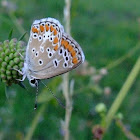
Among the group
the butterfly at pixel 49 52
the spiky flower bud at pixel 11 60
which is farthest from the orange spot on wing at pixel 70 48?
the spiky flower bud at pixel 11 60

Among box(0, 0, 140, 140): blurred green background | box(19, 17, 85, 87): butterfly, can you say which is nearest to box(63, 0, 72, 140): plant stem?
box(0, 0, 140, 140): blurred green background

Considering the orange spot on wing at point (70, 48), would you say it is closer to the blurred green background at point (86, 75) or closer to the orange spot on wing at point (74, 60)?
the orange spot on wing at point (74, 60)

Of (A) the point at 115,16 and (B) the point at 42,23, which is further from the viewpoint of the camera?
(A) the point at 115,16

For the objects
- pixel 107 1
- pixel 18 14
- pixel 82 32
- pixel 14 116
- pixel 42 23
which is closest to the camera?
pixel 42 23

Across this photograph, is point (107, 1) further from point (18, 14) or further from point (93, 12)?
point (18, 14)

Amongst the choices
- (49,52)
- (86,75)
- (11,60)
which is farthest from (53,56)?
(86,75)

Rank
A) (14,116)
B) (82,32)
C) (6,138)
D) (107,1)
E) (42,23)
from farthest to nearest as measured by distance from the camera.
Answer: (107,1) < (82,32) < (14,116) < (6,138) < (42,23)

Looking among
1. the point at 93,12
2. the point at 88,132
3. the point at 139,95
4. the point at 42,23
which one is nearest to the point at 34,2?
the point at 93,12

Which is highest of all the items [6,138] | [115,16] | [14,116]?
[115,16]
